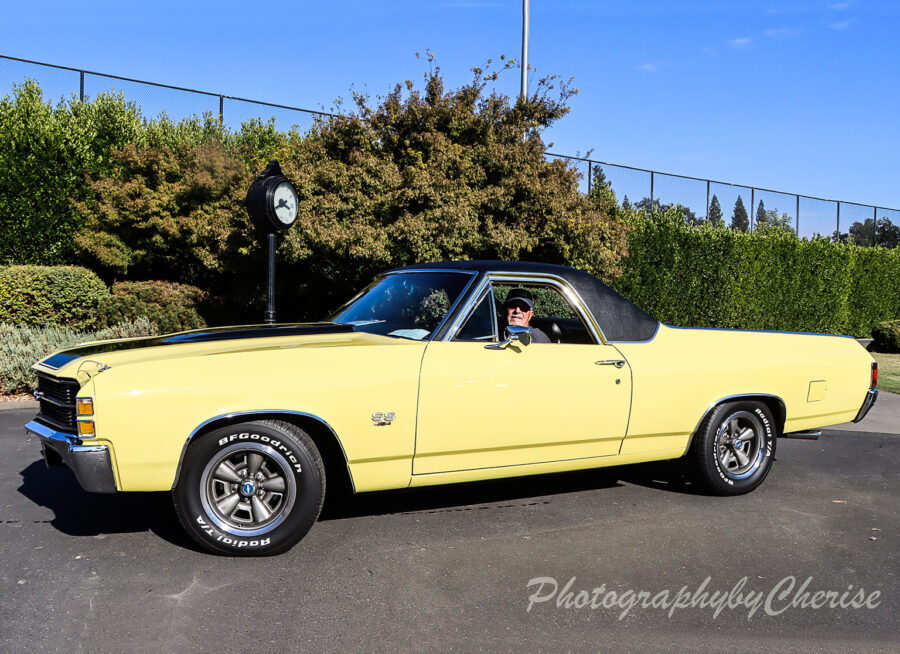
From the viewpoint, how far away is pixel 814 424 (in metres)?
5.70

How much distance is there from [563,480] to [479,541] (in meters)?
1.68

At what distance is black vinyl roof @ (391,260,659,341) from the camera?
4.98 m

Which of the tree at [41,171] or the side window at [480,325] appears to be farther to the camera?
the tree at [41,171]

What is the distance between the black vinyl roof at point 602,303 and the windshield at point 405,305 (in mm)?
154

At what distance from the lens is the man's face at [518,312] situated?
16.9 ft

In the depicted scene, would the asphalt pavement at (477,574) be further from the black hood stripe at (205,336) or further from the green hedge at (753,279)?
the green hedge at (753,279)

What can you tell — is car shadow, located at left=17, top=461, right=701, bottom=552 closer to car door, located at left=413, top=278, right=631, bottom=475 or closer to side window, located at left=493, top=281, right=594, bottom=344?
car door, located at left=413, top=278, right=631, bottom=475

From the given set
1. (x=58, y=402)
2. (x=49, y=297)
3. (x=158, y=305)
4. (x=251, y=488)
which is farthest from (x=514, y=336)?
(x=158, y=305)

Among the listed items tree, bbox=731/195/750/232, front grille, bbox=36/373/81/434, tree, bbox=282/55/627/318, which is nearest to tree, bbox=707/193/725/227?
tree, bbox=731/195/750/232

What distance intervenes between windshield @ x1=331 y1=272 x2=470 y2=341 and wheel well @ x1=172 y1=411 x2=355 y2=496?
807 millimetres

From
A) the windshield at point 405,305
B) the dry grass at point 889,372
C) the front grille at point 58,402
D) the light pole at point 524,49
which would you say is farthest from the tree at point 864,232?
the front grille at point 58,402

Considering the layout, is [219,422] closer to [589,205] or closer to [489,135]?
[489,135]

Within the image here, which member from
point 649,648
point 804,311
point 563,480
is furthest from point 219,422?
point 804,311

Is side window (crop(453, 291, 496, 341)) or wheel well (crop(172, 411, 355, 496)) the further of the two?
side window (crop(453, 291, 496, 341))
